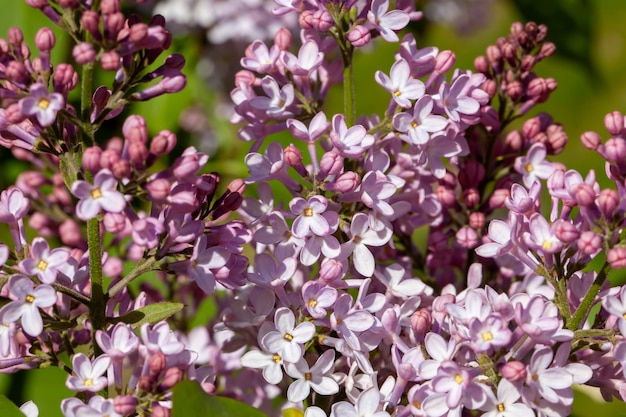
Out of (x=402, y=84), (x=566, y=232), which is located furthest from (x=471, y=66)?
(x=566, y=232)

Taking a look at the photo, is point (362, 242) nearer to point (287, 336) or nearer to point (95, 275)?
point (287, 336)

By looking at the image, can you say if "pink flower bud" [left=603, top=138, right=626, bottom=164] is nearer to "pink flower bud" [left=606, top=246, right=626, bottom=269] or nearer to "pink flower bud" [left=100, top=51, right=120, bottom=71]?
"pink flower bud" [left=606, top=246, right=626, bottom=269]

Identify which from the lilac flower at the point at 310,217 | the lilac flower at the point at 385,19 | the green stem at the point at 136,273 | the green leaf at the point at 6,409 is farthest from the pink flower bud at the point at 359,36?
the green leaf at the point at 6,409

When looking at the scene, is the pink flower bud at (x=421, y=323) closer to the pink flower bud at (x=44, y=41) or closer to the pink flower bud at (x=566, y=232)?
the pink flower bud at (x=566, y=232)

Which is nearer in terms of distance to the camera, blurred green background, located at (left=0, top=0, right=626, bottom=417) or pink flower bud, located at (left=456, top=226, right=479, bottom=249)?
pink flower bud, located at (left=456, top=226, right=479, bottom=249)

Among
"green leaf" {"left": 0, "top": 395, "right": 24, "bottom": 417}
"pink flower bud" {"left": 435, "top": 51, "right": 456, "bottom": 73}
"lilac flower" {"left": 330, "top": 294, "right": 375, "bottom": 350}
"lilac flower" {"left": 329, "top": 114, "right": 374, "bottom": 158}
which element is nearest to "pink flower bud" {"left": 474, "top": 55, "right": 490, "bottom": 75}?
"pink flower bud" {"left": 435, "top": 51, "right": 456, "bottom": 73}

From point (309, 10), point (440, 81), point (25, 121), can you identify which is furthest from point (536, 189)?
point (25, 121)
